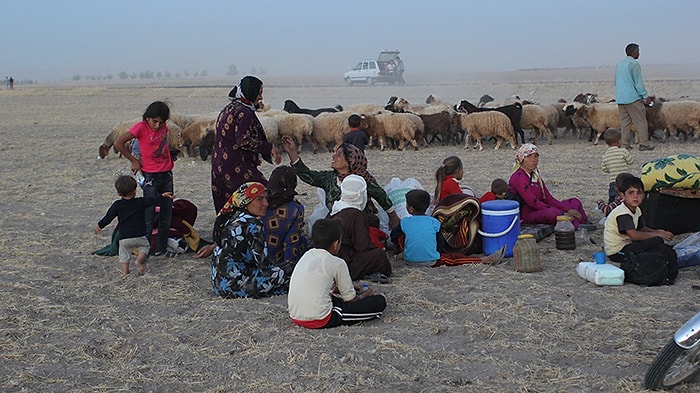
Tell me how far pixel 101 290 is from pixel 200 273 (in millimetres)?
857

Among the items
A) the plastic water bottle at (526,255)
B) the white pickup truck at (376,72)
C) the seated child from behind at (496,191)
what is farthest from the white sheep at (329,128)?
the white pickup truck at (376,72)

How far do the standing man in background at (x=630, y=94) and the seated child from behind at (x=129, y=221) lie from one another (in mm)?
9677

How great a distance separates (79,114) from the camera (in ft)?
101

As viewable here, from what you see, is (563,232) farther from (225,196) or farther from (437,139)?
(437,139)

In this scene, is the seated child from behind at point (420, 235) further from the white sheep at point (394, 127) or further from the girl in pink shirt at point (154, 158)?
the white sheep at point (394, 127)

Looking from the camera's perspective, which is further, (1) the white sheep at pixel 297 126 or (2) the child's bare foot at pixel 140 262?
(1) the white sheep at pixel 297 126

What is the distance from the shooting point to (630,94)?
43.0 feet

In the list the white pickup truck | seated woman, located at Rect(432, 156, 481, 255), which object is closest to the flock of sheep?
seated woman, located at Rect(432, 156, 481, 255)

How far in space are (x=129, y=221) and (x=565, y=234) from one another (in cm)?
391

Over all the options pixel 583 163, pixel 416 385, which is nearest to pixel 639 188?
pixel 416 385

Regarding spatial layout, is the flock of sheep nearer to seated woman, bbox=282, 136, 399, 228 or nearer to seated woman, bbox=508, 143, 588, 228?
seated woman, bbox=508, 143, 588, 228

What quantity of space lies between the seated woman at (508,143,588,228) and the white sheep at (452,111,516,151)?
285 inches

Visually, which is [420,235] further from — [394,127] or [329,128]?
[329,128]

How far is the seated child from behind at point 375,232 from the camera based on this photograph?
6480 millimetres
